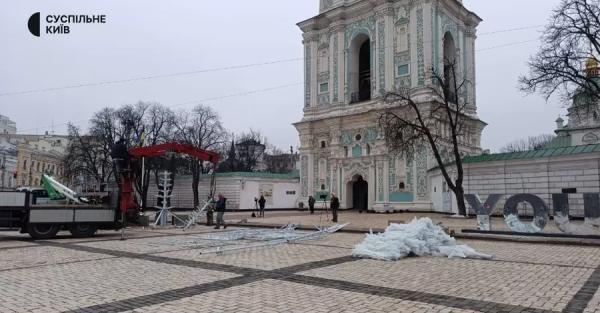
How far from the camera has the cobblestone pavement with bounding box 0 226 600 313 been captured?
6477mm

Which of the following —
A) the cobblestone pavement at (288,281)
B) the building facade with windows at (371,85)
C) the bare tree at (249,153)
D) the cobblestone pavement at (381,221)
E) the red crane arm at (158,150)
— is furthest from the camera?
the bare tree at (249,153)

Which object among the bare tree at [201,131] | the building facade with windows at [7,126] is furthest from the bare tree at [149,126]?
the building facade with windows at [7,126]

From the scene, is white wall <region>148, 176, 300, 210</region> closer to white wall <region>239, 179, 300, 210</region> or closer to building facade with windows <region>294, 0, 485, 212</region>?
white wall <region>239, 179, 300, 210</region>

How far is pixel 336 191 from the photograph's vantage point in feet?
146

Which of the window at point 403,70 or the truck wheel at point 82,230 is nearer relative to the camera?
the truck wheel at point 82,230

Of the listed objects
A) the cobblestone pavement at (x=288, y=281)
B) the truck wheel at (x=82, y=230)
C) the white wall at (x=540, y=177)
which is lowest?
the cobblestone pavement at (x=288, y=281)

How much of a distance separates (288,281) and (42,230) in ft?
41.2

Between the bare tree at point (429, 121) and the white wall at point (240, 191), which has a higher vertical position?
the bare tree at point (429, 121)

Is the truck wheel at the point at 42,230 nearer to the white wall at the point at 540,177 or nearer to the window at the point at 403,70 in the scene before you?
the white wall at the point at 540,177

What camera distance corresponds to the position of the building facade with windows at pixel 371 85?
131 ft

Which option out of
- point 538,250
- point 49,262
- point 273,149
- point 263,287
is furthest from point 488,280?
point 273,149

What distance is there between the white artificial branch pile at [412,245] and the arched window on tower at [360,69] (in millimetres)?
33414

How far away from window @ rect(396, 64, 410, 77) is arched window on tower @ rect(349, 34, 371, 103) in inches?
175

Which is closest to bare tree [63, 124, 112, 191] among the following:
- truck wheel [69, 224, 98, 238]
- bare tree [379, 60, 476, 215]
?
bare tree [379, 60, 476, 215]
